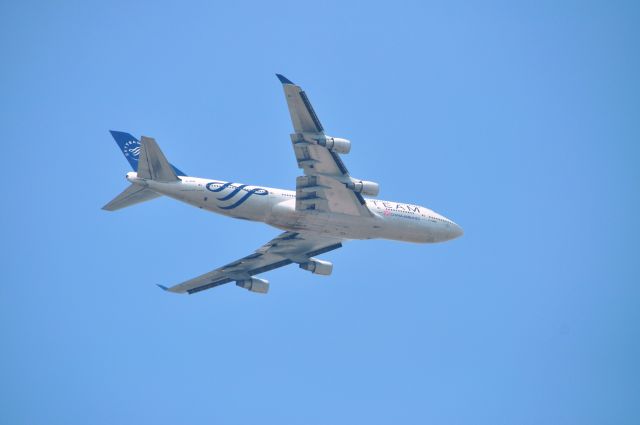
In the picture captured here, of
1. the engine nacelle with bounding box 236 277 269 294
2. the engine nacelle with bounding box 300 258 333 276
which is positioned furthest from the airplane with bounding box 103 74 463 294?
the engine nacelle with bounding box 236 277 269 294

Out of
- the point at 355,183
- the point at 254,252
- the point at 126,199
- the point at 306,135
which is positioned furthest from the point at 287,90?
the point at 254,252

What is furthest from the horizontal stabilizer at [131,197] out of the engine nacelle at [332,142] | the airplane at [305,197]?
the engine nacelle at [332,142]

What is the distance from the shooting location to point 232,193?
45.4 meters

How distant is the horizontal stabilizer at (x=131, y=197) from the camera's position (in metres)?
44.1

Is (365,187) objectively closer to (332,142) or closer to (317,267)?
(332,142)

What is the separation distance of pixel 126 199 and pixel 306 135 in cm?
1000

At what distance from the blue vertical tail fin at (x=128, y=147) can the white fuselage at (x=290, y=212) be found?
2.35 m

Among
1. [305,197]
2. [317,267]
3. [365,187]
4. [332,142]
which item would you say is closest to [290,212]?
[305,197]

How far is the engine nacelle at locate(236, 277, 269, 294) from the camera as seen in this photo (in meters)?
52.9

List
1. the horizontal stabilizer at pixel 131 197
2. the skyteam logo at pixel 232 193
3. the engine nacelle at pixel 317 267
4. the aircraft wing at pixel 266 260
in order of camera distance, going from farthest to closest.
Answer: the engine nacelle at pixel 317 267 < the aircraft wing at pixel 266 260 < the skyteam logo at pixel 232 193 < the horizontal stabilizer at pixel 131 197

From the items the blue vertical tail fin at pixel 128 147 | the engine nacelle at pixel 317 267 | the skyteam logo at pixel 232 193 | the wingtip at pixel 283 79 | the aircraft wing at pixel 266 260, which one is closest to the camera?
the wingtip at pixel 283 79

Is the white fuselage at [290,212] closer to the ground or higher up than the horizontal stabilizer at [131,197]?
higher up

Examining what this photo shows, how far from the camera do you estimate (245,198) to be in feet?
150

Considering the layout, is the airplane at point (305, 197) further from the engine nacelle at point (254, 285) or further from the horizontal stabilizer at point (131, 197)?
the engine nacelle at point (254, 285)
